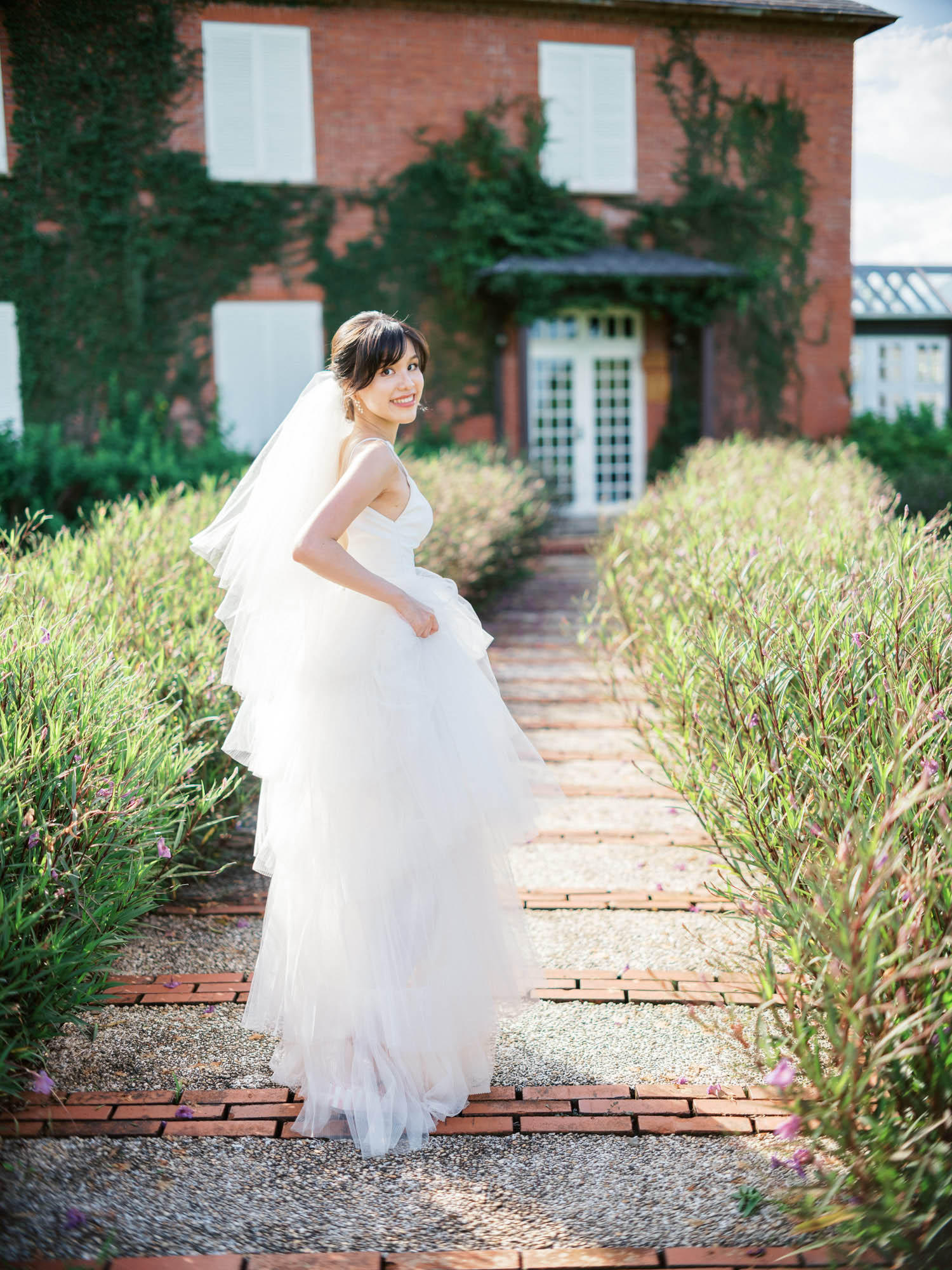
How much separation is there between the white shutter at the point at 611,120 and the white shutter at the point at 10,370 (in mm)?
7828

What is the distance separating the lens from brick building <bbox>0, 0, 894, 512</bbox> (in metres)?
12.8

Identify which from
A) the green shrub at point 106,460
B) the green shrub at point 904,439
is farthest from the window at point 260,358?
the green shrub at point 904,439

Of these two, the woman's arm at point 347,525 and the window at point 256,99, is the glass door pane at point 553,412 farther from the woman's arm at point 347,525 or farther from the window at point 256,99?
the woman's arm at point 347,525

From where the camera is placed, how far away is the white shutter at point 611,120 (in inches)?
545

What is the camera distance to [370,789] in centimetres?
245

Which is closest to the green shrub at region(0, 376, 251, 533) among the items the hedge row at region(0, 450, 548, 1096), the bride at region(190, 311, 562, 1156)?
the hedge row at region(0, 450, 548, 1096)

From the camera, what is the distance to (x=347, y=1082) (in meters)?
2.43

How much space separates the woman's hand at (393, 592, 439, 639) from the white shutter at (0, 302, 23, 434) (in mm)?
11653

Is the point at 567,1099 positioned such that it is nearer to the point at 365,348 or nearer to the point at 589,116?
the point at 365,348

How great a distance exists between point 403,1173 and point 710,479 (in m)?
7.08

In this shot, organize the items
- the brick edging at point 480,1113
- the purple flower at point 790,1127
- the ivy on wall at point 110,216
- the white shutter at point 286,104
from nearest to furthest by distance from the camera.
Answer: the purple flower at point 790,1127 → the brick edging at point 480,1113 → the ivy on wall at point 110,216 → the white shutter at point 286,104

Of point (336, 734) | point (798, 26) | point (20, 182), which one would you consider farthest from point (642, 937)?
point (798, 26)


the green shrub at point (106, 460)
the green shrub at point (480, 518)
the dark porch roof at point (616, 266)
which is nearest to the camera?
the green shrub at point (480, 518)

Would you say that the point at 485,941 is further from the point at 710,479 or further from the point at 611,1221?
the point at 710,479
